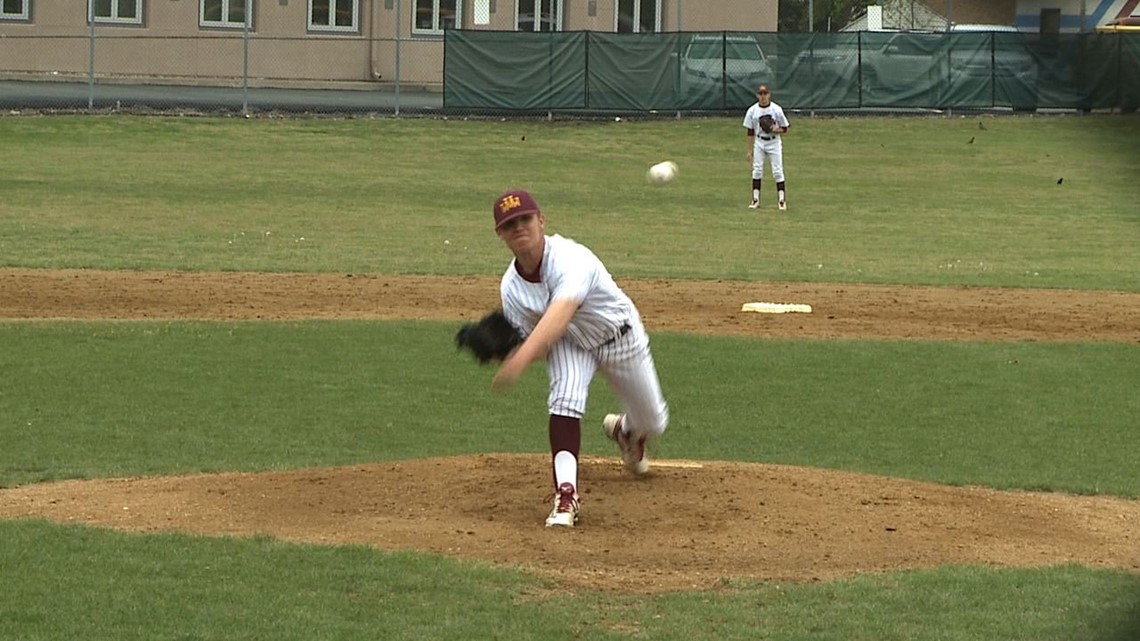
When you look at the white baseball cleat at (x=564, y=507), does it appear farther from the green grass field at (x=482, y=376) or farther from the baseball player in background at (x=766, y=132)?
the baseball player in background at (x=766, y=132)

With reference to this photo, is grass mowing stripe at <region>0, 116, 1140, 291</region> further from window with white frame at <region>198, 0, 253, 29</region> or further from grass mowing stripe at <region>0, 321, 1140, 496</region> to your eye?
window with white frame at <region>198, 0, 253, 29</region>

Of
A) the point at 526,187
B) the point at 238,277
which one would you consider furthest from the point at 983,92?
the point at 238,277

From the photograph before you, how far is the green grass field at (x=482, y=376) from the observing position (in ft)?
19.8

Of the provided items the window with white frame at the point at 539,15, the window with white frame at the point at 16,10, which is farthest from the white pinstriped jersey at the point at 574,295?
the window with white frame at the point at 539,15

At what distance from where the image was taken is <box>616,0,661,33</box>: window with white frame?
43.5m

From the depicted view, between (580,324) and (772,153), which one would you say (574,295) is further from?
(772,153)

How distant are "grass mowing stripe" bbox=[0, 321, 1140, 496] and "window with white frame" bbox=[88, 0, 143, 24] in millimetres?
27348

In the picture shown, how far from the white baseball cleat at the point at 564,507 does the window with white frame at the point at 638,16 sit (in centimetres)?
3712

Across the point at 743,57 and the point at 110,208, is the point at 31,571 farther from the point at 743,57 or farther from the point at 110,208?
the point at 743,57

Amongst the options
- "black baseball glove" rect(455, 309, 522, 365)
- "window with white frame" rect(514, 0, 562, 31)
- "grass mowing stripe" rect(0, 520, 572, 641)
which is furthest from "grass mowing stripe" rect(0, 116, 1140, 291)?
"grass mowing stripe" rect(0, 520, 572, 641)

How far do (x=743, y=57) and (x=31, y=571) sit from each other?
102 feet

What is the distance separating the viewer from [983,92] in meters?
36.2

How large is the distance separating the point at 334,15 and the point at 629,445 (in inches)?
1391

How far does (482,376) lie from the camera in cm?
1298
